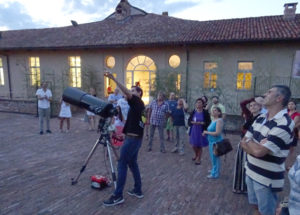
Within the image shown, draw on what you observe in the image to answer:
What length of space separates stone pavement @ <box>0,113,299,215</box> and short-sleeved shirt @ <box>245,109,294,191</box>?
1387mm

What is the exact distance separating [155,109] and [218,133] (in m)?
2.29

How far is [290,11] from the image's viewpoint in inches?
492

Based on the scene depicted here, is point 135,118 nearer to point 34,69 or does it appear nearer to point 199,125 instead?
point 199,125

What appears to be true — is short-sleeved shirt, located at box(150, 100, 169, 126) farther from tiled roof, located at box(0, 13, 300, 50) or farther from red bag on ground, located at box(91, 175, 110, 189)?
tiled roof, located at box(0, 13, 300, 50)

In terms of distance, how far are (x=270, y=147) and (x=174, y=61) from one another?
12.1 m

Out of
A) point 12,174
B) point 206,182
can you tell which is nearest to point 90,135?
point 12,174

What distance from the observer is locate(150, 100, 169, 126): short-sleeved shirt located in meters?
6.04

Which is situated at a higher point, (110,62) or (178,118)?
(110,62)

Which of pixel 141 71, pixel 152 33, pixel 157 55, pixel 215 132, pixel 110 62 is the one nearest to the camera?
pixel 215 132

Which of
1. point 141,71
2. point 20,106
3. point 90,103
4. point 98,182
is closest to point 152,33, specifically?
point 141,71

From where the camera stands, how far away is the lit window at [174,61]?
44.2 ft

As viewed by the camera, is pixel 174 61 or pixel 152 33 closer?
pixel 174 61

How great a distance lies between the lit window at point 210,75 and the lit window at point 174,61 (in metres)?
1.72

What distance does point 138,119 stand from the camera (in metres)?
3.24
